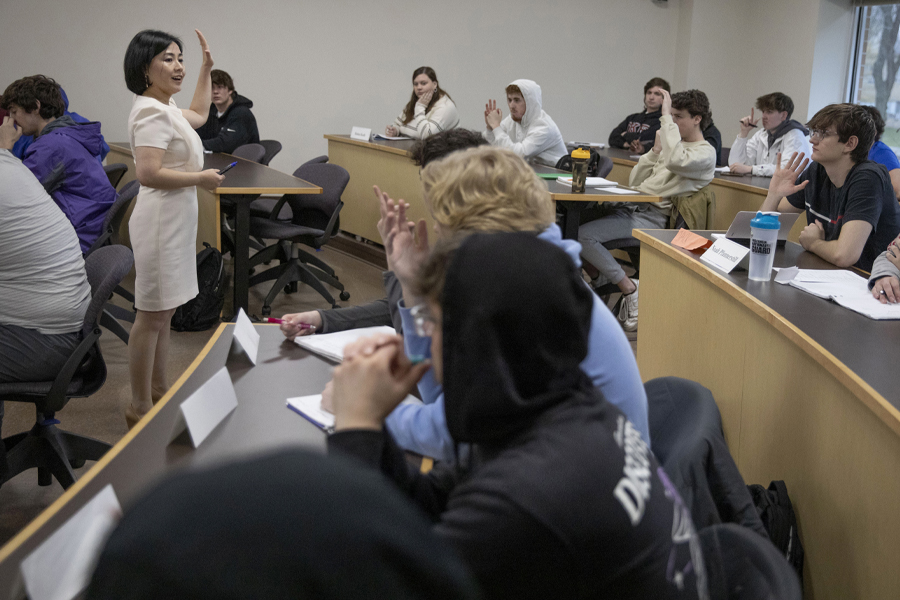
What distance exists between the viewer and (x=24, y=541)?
36.5 inches

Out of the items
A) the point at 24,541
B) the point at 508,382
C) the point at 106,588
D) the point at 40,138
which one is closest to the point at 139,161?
the point at 40,138

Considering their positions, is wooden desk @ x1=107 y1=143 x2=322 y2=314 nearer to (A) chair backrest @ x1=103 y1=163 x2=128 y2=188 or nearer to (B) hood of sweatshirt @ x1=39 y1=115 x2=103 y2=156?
(A) chair backrest @ x1=103 y1=163 x2=128 y2=188

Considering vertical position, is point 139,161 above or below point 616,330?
above

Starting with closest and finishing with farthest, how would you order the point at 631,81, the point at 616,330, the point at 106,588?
1. the point at 106,588
2. the point at 616,330
3. the point at 631,81

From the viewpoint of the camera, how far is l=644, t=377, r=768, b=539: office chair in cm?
117

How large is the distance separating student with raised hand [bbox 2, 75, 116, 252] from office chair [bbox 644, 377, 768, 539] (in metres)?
3.14

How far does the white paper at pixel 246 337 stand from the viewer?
1.58 metres

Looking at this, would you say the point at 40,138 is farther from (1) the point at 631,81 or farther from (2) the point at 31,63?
(1) the point at 631,81

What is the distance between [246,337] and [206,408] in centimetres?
37

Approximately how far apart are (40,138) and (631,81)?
241 inches

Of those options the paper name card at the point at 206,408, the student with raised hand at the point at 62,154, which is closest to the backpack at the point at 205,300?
the student with raised hand at the point at 62,154

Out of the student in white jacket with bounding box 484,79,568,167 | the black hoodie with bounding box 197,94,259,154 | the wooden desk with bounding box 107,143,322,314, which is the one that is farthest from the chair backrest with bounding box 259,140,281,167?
the student in white jacket with bounding box 484,79,568,167

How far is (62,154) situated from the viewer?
3492 mm

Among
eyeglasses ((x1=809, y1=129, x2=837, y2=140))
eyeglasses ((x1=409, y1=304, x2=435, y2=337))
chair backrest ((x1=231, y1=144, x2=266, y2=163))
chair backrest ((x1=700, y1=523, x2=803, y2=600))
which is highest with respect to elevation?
eyeglasses ((x1=809, y1=129, x2=837, y2=140))
